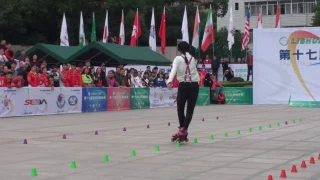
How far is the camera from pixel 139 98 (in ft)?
86.1

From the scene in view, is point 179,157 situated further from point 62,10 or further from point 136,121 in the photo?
point 62,10

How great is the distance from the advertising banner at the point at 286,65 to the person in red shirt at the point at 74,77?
1051 cm

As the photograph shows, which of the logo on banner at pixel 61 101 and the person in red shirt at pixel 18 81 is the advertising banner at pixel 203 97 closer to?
the logo on banner at pixel 61 101

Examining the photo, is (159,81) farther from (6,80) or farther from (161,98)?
(6,80)

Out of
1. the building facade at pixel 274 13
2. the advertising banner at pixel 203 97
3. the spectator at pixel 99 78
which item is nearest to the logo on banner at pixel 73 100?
the spectator at pixel 99 78

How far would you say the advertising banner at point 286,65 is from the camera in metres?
28.8

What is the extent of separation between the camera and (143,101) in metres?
26.5

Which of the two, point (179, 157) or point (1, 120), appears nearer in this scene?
point (179, 157)

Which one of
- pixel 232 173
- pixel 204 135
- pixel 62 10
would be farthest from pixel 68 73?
pixel 62 10

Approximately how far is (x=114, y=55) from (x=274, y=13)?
5618 centimetres

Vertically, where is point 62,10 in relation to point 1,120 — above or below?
above

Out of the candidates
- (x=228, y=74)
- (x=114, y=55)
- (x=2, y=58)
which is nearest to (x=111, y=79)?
(x=2, y=58)

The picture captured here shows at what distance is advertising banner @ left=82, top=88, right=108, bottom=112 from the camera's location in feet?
75.6

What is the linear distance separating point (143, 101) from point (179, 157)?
16.8m
